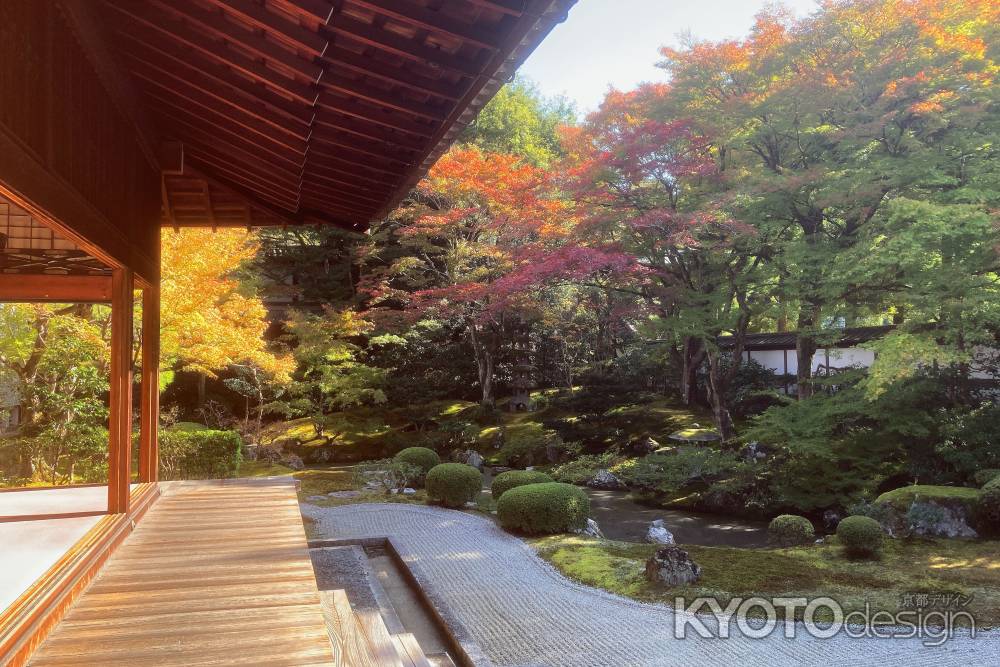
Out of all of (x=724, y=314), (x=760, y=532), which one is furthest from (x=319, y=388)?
(x=760, y=532)

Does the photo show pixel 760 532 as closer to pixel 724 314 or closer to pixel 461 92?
pixel 724 314

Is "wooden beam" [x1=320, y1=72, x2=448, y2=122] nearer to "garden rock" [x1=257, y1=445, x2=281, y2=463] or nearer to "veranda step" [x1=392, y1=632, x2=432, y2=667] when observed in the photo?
"veranda step" [x1=392, y1=632, x2=432, y2=667]

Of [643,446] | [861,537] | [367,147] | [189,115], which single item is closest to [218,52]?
[367,147]

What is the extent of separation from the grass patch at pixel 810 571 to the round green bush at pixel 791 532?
289 mm

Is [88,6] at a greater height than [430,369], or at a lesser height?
greater

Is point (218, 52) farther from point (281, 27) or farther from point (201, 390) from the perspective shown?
point (201, 390)

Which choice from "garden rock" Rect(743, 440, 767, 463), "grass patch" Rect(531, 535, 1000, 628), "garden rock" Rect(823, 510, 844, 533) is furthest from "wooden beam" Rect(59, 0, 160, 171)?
"garden rock" Rect(743, 440, 767, 463)

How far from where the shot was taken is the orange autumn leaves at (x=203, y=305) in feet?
29.7

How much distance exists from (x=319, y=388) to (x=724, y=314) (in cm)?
852

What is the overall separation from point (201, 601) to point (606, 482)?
10001 mm

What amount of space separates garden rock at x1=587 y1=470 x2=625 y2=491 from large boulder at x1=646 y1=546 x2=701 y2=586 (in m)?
5.62

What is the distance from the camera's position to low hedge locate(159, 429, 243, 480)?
35.0 feet

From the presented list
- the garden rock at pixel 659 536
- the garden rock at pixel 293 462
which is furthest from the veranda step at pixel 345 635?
the garden rock at pixel 293 462

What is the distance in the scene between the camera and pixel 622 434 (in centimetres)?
1446
